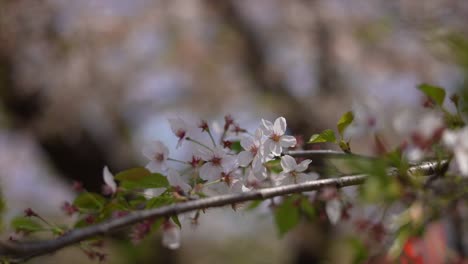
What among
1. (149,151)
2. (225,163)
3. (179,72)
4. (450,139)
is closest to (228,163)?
(225,163)

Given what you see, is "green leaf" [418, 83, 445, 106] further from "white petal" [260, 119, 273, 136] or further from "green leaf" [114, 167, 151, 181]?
"green leaf" [114, 167, 151, 181]

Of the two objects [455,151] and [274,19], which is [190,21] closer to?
[274,19]

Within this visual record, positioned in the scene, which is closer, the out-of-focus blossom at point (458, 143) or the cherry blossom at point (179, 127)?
the out-of-focus blossom at point (458, 143)

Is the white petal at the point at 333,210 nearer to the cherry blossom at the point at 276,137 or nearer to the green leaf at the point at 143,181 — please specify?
the cherry blossom at the point at 276,137

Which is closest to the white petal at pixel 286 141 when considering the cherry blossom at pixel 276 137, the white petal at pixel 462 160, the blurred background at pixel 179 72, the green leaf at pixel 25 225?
the cherry blossom at pixel 276 137

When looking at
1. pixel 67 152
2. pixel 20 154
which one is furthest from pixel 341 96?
pixel 20 154

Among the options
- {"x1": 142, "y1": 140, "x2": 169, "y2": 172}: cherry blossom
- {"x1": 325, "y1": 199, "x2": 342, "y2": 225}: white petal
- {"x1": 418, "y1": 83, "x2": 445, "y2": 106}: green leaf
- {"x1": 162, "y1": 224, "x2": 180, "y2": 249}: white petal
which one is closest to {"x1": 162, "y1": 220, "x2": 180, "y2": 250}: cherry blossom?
{"x1": 162, "y1": 224, "x2": 180, "y2": 249}: white petal

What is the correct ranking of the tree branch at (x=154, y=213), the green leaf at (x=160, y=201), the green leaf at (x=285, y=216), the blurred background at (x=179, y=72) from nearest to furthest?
1. the tree branch at (x=154, y=213)
2. the green leaf at (x=160, y=201)
3. the green leaf at (x=285, y=216)
4. the blurred background at (x=179, y=72)

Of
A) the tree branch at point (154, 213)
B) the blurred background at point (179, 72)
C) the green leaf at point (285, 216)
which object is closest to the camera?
the tree branch at point (154, 213)
